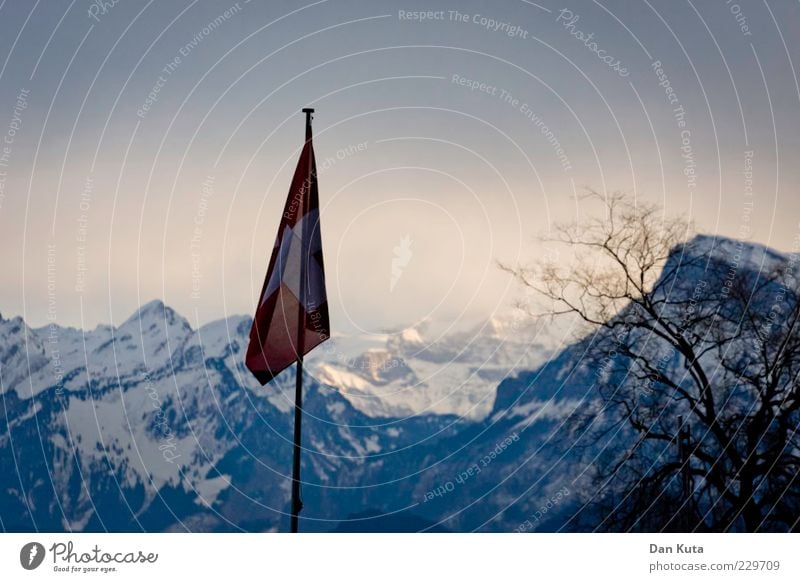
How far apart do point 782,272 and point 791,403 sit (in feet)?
9.57

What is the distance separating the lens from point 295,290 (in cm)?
2186

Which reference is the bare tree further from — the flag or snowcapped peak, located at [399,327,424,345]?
snowcapped peak, located at [399,327,424,345]

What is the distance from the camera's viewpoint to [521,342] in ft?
609

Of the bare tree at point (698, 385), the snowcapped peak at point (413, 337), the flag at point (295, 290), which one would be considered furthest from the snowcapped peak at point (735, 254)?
the snowcapped peak at point (413, 337)

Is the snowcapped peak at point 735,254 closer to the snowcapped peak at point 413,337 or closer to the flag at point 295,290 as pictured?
the flag at point 295,290

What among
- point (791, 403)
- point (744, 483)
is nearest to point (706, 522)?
point (744, 483)

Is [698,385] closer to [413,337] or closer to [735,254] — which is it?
[735,254]

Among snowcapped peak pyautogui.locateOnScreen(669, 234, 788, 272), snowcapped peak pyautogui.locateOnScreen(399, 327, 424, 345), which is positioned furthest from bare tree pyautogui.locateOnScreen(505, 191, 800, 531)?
snowcapped peak pyautogui.locateOnScreen(399, 327, 424, 345)

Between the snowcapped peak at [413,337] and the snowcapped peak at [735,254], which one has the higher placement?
the snowcapped peak at [413,337]

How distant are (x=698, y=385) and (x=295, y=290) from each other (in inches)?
327

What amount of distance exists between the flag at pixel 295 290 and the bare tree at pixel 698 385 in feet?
19.0

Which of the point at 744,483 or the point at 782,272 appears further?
the point at 782,272

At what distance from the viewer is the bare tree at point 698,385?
942 inches
